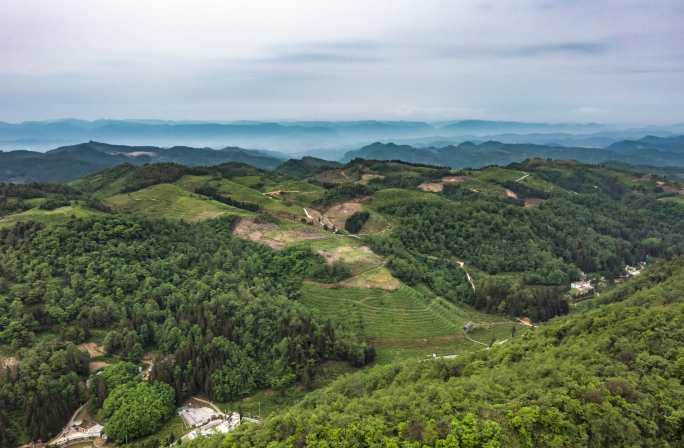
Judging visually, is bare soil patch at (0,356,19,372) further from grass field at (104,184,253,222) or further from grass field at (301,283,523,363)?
grass field at (104,184,253,222)

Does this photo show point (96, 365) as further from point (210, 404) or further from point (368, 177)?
point (368, 177)

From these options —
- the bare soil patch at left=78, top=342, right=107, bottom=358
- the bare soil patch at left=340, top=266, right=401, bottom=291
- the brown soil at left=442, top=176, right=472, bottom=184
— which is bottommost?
the bare soil patch at left=78, top=342, right=107, bottom=358

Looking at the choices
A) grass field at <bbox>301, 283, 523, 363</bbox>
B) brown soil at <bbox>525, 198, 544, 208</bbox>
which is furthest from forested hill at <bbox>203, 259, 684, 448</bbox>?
brown soil at <bbox>525, 198, 544, 208</bbox>

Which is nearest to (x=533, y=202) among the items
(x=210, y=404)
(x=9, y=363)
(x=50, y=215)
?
(x=210, y=404)

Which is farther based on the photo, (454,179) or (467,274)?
(454,179)

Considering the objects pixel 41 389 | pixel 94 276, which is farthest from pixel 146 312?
pixel 41 389

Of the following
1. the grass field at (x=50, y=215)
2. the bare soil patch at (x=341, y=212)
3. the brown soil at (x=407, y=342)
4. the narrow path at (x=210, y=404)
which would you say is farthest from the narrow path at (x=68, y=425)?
the bare soil patch at (x=341, y=212)

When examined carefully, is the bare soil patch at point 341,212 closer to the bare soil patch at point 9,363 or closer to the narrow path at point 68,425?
the narrow path at point 68,425

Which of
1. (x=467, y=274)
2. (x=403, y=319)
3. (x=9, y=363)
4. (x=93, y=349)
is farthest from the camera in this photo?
(x=467, y=274)
